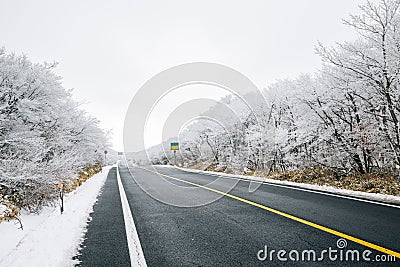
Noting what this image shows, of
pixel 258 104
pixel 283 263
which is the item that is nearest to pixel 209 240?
pixel 283 263

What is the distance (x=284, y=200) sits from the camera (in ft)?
25.2

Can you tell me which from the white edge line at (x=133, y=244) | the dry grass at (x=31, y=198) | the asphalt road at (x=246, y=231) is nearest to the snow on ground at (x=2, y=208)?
the dry grass at (x=31, y=198)

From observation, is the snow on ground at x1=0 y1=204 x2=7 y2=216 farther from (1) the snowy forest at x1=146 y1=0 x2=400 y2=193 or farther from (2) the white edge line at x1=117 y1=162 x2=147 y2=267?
(1) the snowy forest at x1=146 y1=0 x2=400 y2=193

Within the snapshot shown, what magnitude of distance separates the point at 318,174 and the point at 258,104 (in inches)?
479

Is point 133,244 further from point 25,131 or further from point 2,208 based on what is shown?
point 25,131

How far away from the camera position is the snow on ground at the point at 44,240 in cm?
374

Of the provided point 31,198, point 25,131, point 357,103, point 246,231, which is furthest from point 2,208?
point 357,103

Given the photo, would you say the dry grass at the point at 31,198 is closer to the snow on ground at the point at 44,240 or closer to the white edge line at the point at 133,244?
the snow on ground at the point at 44,240

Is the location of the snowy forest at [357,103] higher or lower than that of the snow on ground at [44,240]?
higher

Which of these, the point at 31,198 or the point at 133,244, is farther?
the point at 31,198

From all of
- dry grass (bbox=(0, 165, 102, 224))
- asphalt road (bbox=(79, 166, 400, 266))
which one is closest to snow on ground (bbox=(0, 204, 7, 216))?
dry grass (bbox=(0, 165, 102, 224))

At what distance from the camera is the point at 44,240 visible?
4.64m

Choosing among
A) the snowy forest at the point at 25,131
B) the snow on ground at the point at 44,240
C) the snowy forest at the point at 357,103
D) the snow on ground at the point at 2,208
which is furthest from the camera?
the snowy forest at the point at 357,103

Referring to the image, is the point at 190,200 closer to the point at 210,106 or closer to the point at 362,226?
the point at 362,226
